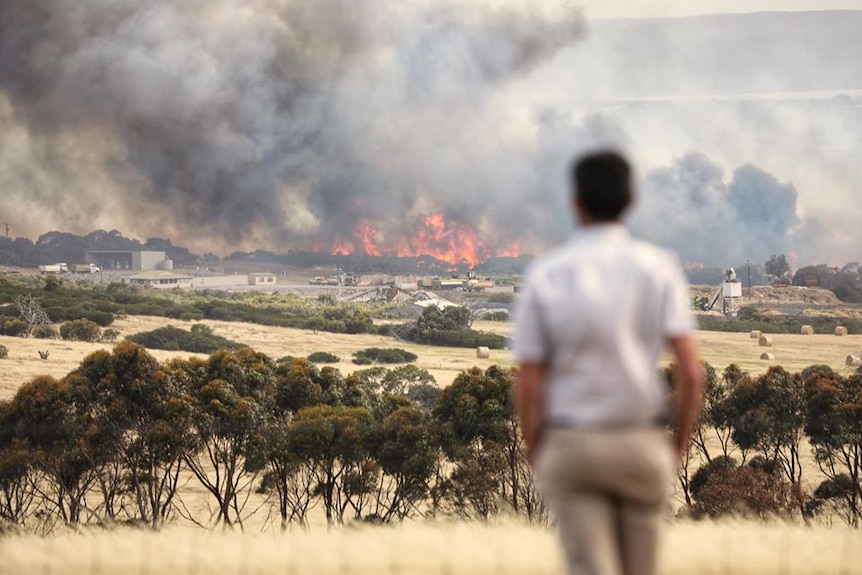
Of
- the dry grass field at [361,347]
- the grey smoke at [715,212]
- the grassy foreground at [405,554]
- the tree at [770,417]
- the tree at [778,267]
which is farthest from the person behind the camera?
the tree at [778,267]

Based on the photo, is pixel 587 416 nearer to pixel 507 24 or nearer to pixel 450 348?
pixel 450 348

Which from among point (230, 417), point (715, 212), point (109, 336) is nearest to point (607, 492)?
point (230, 417)

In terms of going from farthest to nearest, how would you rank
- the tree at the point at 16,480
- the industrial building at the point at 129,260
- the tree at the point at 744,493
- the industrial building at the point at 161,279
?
the industrial building at the point at 129,260 → the industrial building at the point at 161,279 → the tree at the point at 16,480 → the tree at the point at 744,493

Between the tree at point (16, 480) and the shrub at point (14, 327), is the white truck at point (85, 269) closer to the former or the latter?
the shrub at point (14, 327)

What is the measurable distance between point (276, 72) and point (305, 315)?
13497 millimetres

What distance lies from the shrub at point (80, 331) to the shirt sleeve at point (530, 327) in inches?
1494

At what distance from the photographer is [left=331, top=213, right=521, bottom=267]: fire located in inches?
2172

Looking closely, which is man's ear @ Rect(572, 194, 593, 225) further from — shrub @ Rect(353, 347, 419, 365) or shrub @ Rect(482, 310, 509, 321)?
shrub @ Rect(482, 310, 509, 321)

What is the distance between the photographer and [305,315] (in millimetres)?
45219

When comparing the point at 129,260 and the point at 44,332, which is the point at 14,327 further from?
the point at 129,260

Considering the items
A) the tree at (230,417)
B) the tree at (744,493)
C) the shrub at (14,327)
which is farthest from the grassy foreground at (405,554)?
the shrub at (14,327)

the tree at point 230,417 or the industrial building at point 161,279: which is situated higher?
the industrial building at point 161,279

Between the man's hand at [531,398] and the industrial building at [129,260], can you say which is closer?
the man's hand at [531,398]

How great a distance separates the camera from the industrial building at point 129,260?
5203 centimetres
